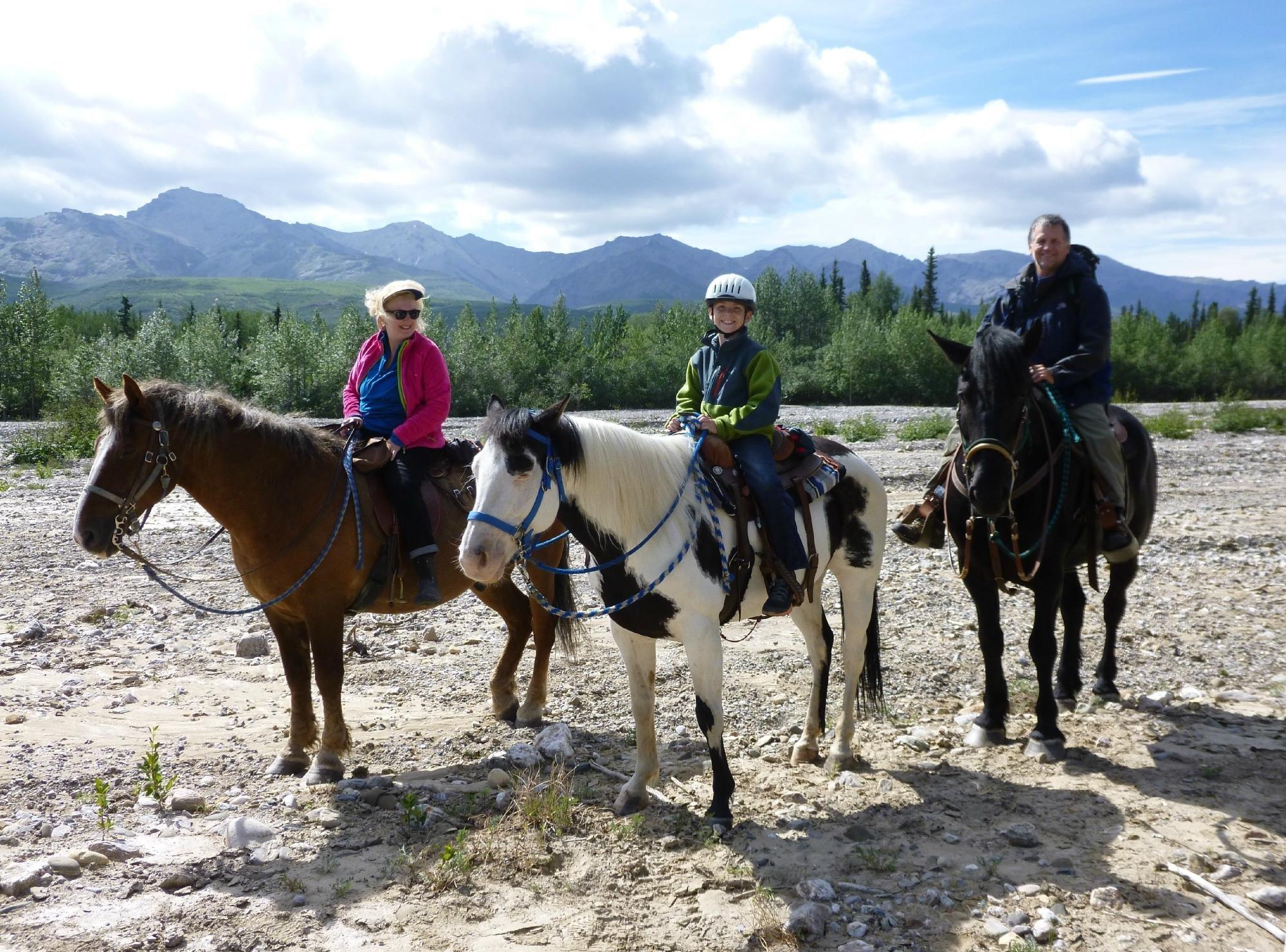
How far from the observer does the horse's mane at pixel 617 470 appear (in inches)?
164

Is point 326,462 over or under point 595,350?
under

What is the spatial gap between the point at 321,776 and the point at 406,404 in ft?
8.11

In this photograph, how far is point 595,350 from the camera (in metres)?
59.8

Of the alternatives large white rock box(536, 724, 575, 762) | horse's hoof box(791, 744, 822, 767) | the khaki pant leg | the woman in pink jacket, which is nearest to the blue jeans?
horse's hoof box(791, 744, 822, 767)

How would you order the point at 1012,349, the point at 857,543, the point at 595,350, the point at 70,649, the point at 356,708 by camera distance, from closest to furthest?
the point at 1012,349 < the point at 857,543 < the point at 356,708 < the point at 70,649 < the point at 595,350

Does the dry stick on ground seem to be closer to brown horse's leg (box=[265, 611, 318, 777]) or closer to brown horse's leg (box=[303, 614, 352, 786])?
brown horse's leg (box=[303, 614, 352, 786])

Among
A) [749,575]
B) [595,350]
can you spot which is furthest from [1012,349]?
[595,350]

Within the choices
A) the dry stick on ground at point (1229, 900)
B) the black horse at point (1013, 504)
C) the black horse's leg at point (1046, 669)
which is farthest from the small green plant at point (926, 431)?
the dry stick on ground at point (1229, 900)

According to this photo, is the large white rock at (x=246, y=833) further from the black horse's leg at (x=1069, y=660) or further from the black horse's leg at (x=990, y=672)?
the black horse's leg at (x=1069, y=660)

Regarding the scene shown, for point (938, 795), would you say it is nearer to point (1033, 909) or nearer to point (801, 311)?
point (1033, 909)

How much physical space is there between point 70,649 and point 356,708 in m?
3.12

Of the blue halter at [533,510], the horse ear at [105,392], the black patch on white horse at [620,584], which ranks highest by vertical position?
the horse ear at [105,392]

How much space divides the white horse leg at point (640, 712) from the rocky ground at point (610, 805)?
15 centimetres

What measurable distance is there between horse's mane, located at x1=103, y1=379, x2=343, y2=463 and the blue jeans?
2782 mm
